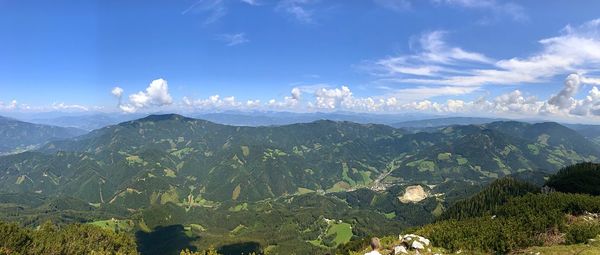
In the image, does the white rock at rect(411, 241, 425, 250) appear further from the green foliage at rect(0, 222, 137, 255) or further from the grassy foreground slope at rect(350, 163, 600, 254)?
the green foliage at rect(0, 222, 137, 255)

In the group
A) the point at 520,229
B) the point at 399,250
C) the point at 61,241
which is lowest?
the point at 61,241

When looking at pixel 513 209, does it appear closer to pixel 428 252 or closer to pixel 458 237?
pixel 458 237

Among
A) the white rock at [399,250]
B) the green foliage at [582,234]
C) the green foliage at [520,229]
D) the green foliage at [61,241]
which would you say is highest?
the green foliage at [582,234]

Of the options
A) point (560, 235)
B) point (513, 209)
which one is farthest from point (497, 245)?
point (513, 209)

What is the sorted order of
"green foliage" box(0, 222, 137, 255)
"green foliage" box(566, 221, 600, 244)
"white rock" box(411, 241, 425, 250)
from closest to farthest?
"green foliage" box(566, 221, 600, 244) < "white rock" box(411, 241, 425, 250) < "green foliage" box(0, 222, 137, 255)

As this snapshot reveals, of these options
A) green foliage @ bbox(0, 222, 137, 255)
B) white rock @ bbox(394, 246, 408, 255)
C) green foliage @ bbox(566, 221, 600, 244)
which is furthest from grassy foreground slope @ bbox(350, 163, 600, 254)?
green foliage @ bbox(0, 222, 137, 255)

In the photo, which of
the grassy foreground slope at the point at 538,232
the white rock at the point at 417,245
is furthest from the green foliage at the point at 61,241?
the grassy foreground slope at the point at 538,232

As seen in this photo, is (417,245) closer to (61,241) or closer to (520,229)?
(520,229)

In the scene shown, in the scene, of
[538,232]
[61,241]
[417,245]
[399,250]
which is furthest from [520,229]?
[61,241]

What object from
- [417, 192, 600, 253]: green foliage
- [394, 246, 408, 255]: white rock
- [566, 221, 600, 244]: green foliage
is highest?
[566, 221, 600, 244]: green foliage

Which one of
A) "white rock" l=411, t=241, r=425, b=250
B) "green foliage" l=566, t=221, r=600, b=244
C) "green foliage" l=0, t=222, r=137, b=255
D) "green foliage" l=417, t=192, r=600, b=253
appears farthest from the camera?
"green foliage" l=0, t=222, r=137, b=255

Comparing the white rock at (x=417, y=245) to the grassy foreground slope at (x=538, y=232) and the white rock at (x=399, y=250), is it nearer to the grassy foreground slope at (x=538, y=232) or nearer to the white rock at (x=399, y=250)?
the white rock at (x=399, y=250)
